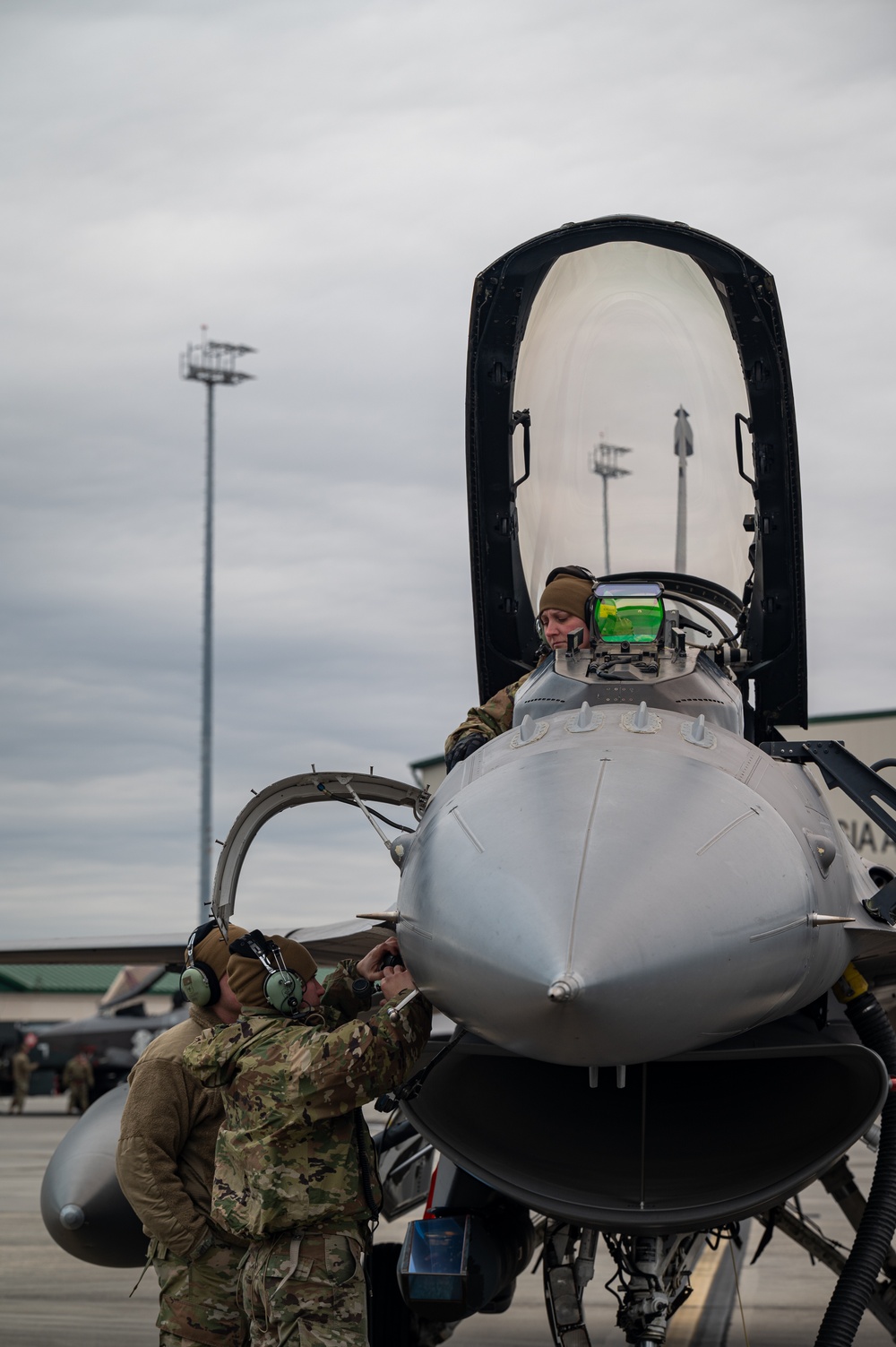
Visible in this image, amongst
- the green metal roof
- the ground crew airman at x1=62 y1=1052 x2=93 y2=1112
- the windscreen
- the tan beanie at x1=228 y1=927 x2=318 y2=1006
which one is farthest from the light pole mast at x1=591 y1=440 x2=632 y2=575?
the green metal roof

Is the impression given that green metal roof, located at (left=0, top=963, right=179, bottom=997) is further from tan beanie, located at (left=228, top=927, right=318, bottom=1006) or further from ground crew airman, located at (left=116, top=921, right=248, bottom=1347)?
tan beanie, located at (left=228, top=927, right=318, bottom=1006)

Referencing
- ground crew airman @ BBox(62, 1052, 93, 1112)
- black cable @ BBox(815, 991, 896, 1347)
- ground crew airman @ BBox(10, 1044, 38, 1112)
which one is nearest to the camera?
black cable @ BBox(815, 991, 896, 1347)

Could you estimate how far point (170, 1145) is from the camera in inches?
202

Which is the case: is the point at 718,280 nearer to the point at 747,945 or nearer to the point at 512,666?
the point at 512,666

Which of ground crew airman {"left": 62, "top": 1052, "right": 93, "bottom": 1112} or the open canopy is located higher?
the open canopy

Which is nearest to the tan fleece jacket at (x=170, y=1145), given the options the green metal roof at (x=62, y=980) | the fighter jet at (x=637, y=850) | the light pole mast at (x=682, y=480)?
the fighter jet at (x=637, y=850)

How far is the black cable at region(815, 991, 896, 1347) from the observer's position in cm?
394

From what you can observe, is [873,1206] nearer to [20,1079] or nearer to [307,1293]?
[307,1293]

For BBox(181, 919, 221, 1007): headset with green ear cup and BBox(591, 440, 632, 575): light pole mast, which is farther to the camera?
BBox(591, 440, 632, 575): light pole mast

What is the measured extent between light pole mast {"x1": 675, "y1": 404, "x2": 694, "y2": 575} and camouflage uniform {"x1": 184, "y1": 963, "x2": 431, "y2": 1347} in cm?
223

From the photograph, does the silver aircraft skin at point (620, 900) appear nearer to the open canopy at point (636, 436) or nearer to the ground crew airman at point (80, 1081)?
the open canopy at point (636, 436)

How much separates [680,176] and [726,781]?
411cm

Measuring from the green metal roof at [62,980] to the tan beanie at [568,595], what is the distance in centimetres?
4797

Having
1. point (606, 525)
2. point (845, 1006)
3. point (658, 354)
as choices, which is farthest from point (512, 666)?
point (845, 1006)
